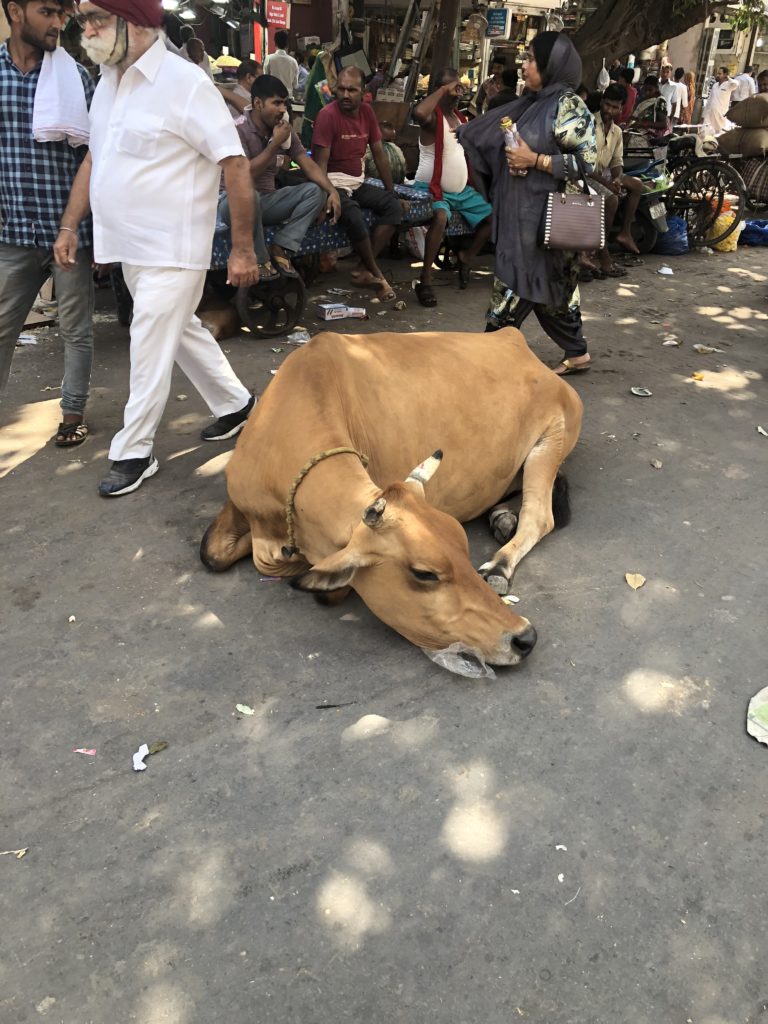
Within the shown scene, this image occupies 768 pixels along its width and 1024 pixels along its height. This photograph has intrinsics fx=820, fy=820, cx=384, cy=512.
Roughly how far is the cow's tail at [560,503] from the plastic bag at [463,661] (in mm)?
1328

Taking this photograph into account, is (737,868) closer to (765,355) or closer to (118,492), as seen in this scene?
(118,492)

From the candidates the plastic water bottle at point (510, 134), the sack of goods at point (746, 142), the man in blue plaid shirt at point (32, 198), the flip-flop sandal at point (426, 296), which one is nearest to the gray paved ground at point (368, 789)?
the man in blue plaid shirt at point (32, 198)

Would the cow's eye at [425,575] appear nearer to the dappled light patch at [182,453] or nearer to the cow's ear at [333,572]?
the cow's ear at [333,572]

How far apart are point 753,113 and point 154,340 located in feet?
36.5

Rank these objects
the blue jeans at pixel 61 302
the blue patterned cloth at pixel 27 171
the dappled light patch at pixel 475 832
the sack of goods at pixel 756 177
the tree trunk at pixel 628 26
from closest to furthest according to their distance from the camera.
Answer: the dappled light patch at pixel 475 832, the blue patterned cloth at pixel 27 171, the blue jeans at pixel 61 302, the tree trunk at pixel 628 26, the sack of goods at pixel 756 177

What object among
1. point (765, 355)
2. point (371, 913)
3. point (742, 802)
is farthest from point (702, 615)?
point (765, 355)

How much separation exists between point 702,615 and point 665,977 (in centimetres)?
172

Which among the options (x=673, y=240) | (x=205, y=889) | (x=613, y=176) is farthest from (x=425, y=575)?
(x=673, y=240)

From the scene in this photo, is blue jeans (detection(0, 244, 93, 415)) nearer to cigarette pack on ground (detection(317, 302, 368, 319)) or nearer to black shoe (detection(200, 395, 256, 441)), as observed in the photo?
black shoe (detection(200, 395, 256, 441))

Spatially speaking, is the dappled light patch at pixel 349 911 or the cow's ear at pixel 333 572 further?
the cow's ear at pixel 333 572

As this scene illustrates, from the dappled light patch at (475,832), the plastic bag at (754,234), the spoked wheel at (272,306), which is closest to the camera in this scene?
the dappled light patch at (475,832)

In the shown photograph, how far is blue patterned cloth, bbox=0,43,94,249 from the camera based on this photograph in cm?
408

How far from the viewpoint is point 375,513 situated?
2.64 metres

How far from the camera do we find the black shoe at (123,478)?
418 centimetres
